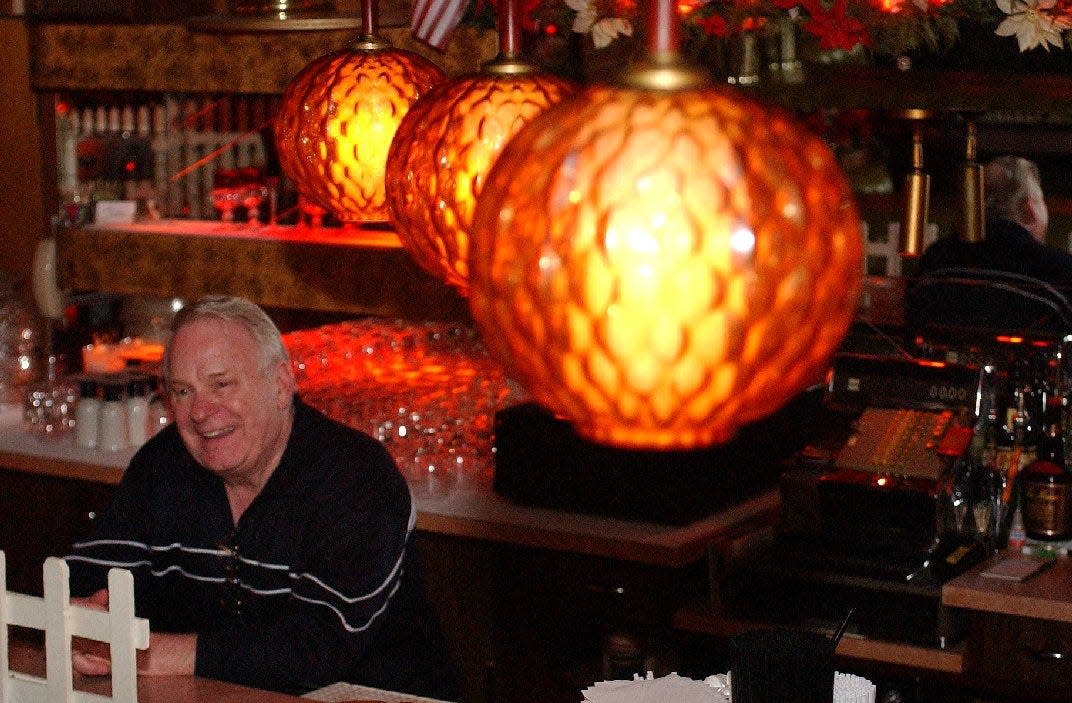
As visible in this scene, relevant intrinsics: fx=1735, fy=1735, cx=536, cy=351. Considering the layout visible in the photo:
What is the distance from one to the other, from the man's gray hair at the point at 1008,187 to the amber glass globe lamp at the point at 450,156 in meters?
4.69

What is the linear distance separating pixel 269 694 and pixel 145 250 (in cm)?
356

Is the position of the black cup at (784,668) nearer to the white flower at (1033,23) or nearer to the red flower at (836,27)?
the white flower at (1033,23)

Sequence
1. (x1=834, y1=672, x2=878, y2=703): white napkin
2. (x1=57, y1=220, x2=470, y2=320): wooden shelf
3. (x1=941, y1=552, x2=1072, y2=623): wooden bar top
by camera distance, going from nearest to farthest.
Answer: (x1=834, y1=672, x2=878, y2=703): white napkin, (x1=941, y1=552, x2=1072, y2=623): wooden bar top, (x1=57, y1=220, x2=470, y2=320): wooden shelf

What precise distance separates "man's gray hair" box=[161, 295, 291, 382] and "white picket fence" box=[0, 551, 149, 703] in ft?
2.96

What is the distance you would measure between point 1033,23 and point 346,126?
2101 mm

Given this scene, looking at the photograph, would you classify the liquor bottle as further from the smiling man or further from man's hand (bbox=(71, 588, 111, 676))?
man's hand (bbox=(71, 588, 111, 676))

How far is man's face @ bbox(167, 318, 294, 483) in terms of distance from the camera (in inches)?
148

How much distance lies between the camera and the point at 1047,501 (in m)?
4.42

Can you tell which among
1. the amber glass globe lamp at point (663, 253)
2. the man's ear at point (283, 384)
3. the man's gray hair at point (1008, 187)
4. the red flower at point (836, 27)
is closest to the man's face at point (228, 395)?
the man's ear at point (283, 384)

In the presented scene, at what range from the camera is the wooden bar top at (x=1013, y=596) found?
401 centimetres

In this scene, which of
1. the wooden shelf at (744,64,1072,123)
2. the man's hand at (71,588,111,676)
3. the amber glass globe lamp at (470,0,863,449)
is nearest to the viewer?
the amber glass globe lamp at (470,0,863,449)

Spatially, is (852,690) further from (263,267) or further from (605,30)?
(263,267)

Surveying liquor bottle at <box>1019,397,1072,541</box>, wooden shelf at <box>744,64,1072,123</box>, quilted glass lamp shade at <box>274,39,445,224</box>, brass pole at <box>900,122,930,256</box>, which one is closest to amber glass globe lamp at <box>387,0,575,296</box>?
quilted glass lamp shade at <box>274,39,445,224</box>

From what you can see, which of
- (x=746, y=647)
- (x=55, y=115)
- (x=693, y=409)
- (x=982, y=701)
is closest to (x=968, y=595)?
(x=982, y=701)
